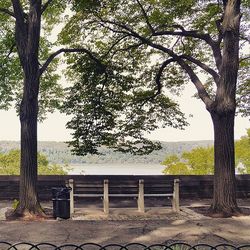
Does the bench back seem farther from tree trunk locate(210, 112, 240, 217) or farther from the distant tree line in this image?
the distant tree line

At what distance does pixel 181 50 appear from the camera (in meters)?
18.2

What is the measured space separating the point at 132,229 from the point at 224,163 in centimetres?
479

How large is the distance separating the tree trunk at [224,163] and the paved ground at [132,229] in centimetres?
98

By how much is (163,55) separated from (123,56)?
239cm

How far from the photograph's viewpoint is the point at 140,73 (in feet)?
57.0

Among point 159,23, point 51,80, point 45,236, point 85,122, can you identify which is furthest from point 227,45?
point 51,80

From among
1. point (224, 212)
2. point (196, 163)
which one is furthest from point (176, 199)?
point (196, 163)

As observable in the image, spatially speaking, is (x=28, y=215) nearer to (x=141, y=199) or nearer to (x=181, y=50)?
(x=141, y=199)

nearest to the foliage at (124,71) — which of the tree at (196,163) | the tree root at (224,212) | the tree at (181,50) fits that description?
the tree at (181,50)

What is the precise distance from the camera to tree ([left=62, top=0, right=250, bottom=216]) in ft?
42.8

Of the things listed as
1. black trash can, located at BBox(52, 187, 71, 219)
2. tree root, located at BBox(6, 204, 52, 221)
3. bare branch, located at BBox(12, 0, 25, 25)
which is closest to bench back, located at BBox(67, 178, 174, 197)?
tree root, located at BBox(6, 204, 52, 221)

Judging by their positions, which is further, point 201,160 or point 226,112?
point 201,160

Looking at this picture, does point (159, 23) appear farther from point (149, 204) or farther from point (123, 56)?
point (149, 204)

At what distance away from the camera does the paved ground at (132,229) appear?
8.64 meters
